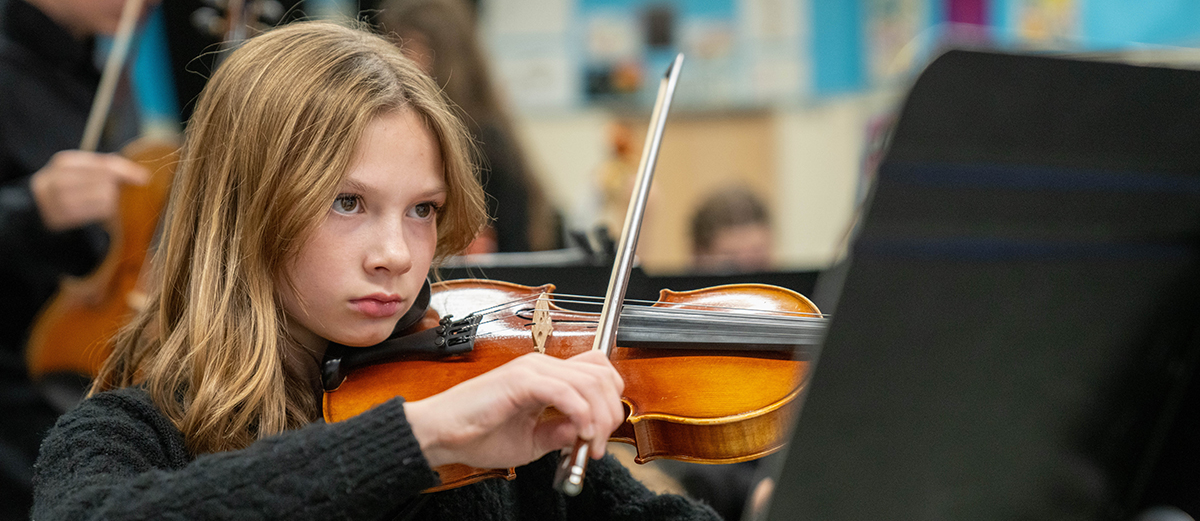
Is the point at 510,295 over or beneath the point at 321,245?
beneath

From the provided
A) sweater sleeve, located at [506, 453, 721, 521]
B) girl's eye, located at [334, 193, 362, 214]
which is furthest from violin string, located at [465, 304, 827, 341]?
girl's eye, located at [334, 193, 362, 214]

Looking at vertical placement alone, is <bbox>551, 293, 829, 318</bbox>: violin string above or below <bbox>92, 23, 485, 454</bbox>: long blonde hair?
below

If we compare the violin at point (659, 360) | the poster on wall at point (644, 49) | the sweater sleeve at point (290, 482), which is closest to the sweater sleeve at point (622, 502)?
the violin at point (659, 360)

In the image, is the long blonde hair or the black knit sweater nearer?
the black knit sweater

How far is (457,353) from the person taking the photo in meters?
0.85

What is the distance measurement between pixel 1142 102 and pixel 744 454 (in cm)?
40

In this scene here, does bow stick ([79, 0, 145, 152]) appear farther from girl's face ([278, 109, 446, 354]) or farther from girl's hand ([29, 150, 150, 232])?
girl's face ([278, 109, 446, 354])

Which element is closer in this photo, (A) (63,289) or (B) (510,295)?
(B) (510,295)

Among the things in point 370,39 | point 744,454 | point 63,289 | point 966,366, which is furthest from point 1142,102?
point 63,289

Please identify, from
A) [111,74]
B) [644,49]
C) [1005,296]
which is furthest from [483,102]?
[644,49]

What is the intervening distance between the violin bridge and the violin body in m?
1.02

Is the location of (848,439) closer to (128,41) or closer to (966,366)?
(966,366)

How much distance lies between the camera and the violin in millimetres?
764

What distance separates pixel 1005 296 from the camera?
1.69 ft
